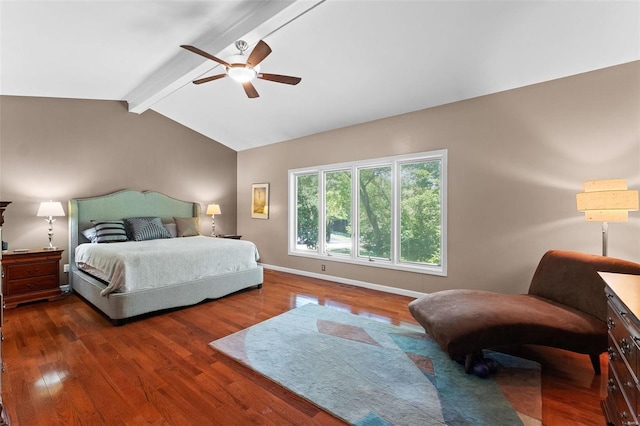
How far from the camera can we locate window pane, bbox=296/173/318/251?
17.8 feet

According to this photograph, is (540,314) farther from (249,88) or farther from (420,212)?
(249,88)

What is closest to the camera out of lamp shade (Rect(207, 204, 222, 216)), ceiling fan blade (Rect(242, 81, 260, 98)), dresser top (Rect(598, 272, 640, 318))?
dresser top (Rect(598, 272, 640, 318))

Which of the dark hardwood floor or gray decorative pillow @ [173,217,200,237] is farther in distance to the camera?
gray decorative pillow @ [173,217,200,237]

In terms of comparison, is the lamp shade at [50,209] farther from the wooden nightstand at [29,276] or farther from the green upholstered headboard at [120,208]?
the wooden nightstand at [29,276]

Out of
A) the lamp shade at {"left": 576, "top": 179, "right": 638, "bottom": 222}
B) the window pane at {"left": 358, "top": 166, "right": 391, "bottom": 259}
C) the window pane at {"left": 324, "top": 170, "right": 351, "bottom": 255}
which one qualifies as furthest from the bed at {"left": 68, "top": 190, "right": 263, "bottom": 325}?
the lamp shade at {"left": 576, "top": 179, "right": 638, "bottom": 222}

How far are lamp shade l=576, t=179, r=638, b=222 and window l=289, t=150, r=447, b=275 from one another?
58.8 inches

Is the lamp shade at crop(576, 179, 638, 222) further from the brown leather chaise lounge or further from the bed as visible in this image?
the bed

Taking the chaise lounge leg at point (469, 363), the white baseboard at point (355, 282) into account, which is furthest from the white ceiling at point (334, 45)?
the chaise lounge leg at point (469, 363)

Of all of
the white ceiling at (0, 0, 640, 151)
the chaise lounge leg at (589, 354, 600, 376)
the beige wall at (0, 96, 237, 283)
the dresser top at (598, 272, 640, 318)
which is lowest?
the chaise lounge leg at (589, 354, 600, 376)

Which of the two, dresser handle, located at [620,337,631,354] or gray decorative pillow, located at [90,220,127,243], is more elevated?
gray decorative pillow, located at [90,220,127,243]

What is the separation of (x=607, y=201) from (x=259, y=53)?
3.14m

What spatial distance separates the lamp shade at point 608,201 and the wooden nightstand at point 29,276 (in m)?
6.03

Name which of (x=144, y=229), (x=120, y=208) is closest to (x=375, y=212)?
(x=144, y=229)

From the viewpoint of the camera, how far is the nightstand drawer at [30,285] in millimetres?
3621
